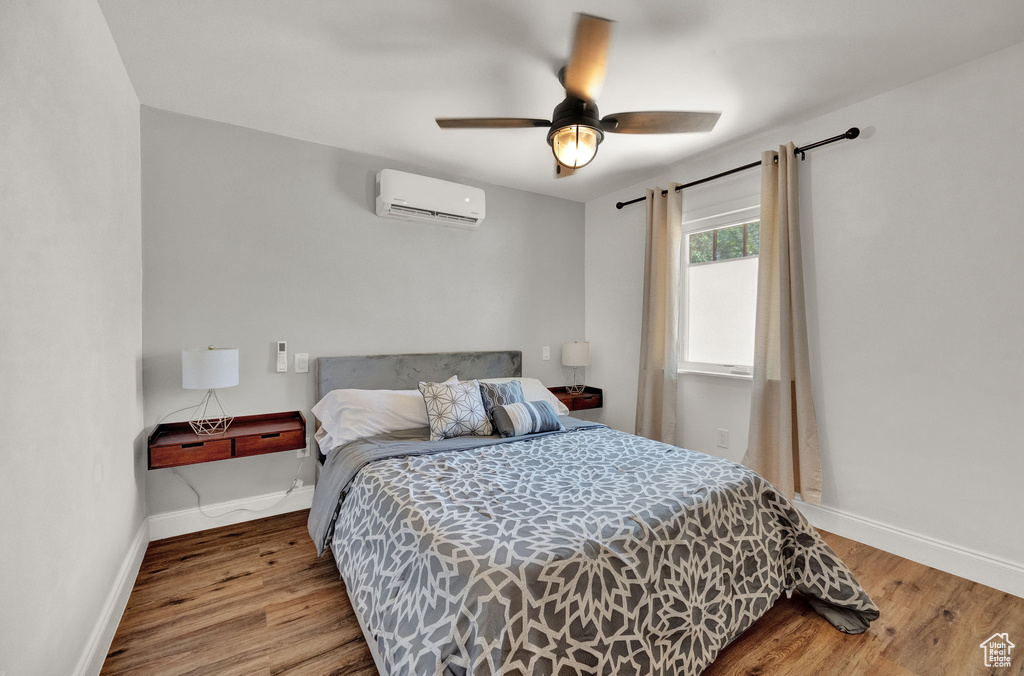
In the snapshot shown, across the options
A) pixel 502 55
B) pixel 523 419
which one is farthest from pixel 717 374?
pixel 502 55

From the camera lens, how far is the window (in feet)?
10.3

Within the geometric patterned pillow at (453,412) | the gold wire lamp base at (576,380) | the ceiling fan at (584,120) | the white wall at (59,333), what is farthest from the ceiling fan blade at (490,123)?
the gold wire lamp base at (576,380)

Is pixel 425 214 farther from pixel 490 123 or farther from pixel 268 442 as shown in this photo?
pixel 268 442

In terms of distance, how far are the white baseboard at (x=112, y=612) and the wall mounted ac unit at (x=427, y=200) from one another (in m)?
2.40

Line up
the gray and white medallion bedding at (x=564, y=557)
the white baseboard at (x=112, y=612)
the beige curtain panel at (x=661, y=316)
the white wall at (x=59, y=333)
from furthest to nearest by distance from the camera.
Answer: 1. the beige curtain panel at (x=661, y=316)
2. the white baseboard at (x=112, y=612)
3. the gray and white medallion bedding at (x=564, y=557)
4. the white wall at (x=59, y=333)

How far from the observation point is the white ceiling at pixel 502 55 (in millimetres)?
1783

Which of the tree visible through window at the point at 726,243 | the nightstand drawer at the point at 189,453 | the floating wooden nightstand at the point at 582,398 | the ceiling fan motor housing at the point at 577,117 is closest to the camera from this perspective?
the ceiling fan motor housing at the point at 577,117

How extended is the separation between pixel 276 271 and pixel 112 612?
1.90 meters

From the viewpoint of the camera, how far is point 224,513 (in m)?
2.76

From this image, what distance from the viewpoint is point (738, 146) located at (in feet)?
10.1

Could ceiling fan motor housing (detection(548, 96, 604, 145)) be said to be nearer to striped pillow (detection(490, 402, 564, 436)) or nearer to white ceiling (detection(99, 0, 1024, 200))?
white ceiling (detection(99, 0, 1024, 200))

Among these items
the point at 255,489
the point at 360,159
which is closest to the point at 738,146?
the point at 360,159

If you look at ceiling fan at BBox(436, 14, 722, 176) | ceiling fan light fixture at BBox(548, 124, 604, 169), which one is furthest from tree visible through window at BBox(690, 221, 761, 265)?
ceiling fan light fixture at BBox(548, 124, 604, 169)

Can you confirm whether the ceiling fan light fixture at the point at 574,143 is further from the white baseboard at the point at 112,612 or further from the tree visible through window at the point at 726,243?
the white baseboard at the point at 112,612
